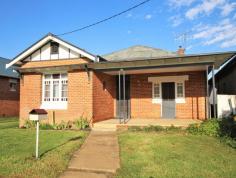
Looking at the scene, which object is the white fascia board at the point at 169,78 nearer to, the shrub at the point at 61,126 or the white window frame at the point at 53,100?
the white window frame at the point at 53,100

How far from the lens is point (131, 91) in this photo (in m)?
15.9

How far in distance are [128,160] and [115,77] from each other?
9922mm

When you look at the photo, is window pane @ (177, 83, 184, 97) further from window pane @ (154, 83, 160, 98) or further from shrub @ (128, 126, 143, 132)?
shrub @ (128, 126, 143, 132)

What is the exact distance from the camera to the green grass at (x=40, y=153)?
6227 mm

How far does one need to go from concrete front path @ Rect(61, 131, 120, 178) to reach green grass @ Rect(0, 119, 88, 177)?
0.25m

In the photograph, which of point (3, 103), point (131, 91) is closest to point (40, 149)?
point (131, 91)

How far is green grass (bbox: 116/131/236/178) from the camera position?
5.89m

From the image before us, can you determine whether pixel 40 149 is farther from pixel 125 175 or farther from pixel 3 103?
pixel 3 103

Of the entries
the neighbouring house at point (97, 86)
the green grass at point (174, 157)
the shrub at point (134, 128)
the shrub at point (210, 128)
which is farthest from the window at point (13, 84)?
the shrub at point (210, 128)

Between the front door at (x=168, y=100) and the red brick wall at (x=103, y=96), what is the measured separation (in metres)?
3.29

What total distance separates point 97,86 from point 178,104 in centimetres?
508

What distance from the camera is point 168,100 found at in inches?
596

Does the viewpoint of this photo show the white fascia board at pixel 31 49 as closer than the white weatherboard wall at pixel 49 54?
No

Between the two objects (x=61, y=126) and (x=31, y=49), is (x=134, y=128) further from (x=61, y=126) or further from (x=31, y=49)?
(x=31, y=49)
